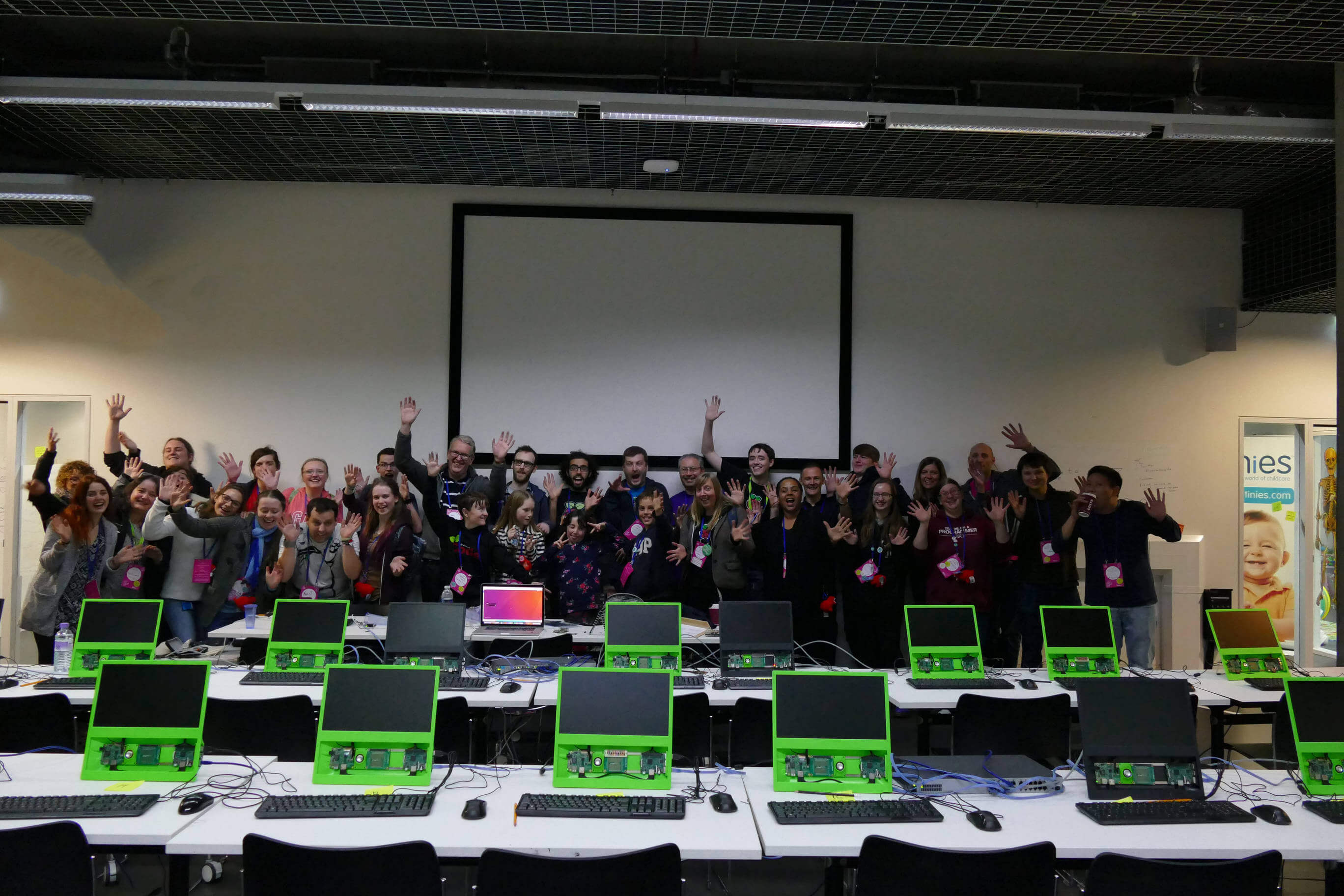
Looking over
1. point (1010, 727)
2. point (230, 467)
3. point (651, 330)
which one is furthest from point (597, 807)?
point (230, 467)

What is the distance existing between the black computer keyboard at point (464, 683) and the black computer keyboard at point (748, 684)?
1088mm

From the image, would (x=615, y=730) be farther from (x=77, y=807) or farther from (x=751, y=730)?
(x=77, y=807)

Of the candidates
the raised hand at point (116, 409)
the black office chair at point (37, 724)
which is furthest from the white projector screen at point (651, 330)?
the black office chair at point (37, 724)

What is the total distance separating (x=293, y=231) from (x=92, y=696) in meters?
4.25

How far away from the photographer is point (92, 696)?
387cm

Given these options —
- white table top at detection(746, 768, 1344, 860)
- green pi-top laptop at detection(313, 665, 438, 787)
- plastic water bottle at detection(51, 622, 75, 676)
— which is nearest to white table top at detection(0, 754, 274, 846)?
green pi-top laptop at detection(313, 665, 438, 787)

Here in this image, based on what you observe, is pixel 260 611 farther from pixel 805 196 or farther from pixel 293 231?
pixel 805 196

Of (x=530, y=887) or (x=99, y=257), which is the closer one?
(x=530, y=887)

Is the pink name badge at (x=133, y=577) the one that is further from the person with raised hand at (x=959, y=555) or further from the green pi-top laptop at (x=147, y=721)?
the person with raised hand at (x=959, y=555)

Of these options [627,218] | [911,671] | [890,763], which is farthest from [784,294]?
[890,763]

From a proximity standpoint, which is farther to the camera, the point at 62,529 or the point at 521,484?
the point at 521,484

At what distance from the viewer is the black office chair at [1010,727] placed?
366cm

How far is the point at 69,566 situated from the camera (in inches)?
199

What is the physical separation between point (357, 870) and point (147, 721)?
118 cm
